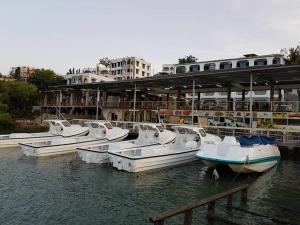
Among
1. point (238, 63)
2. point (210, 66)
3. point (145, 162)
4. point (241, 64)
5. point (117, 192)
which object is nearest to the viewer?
point (117, 192)

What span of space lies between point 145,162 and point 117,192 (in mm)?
4381

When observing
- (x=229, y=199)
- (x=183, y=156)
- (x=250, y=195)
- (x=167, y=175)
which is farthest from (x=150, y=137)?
(x=229, y=199)

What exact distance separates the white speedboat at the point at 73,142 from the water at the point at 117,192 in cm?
174

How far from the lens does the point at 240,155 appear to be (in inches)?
642

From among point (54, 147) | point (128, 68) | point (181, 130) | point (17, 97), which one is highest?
point (128, 68)

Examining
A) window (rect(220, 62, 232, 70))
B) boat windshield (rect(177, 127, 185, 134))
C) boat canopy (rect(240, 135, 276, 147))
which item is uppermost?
window (rect(220, 62, 232, 70))

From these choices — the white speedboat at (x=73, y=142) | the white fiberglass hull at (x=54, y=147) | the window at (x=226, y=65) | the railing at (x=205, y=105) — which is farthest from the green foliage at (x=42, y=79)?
the white fiberglass hull at (x=54, y=147)

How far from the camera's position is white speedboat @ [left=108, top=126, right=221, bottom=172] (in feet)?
55.9

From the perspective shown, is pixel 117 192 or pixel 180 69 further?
pixel 180 69

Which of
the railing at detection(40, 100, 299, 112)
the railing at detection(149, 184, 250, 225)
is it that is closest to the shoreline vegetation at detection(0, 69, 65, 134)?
the railing at detection(40, 100, 299, 112)

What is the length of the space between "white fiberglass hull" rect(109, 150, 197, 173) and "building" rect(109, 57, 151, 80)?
226 feet

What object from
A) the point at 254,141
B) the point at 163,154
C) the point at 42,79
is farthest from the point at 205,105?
the point at 42,79

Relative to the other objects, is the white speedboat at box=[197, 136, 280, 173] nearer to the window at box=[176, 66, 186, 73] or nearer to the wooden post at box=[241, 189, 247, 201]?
the wooden post at box=[241, 189, 247, 201]

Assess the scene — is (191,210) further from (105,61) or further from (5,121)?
(105,61)
